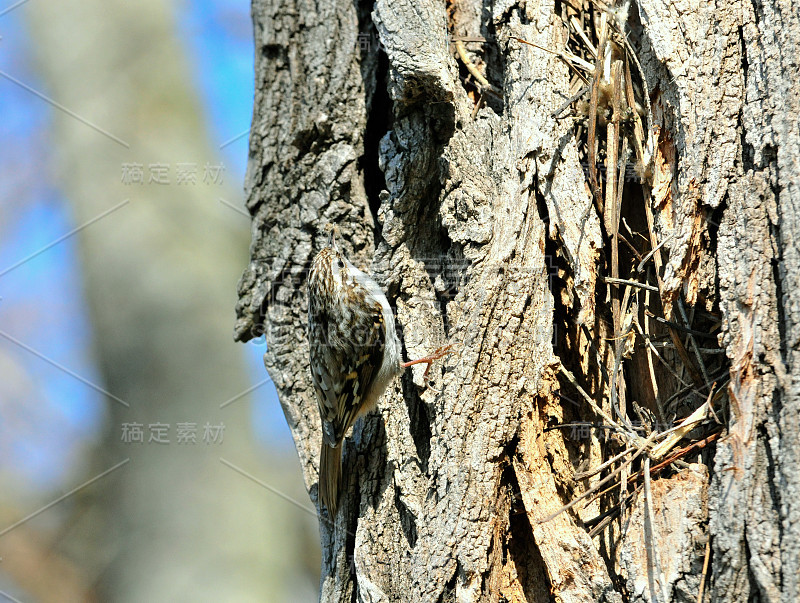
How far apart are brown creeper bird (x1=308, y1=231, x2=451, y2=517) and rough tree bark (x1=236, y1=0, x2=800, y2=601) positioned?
0.23ft

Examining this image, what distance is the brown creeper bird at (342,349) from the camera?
99.4 inches

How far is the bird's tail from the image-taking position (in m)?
2.47

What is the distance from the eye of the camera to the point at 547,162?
2.22m

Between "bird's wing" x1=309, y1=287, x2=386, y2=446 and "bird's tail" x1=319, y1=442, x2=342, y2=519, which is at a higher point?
"bird's wing" x1=309, y1=287, x2=386, y2=446

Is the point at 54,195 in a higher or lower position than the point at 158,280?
higher

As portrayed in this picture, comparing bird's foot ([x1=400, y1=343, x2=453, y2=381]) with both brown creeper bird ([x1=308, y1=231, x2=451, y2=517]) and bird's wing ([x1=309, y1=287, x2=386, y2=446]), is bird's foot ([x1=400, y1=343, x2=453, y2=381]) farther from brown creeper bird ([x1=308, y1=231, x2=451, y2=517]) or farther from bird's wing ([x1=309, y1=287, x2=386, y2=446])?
bird's wing ([x1=309, y1=287, x2=386, y2=446])

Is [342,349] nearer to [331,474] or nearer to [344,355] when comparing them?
[344,355]

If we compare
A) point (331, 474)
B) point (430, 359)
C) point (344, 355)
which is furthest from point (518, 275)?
point (344, 355)

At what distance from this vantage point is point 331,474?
2.48 m

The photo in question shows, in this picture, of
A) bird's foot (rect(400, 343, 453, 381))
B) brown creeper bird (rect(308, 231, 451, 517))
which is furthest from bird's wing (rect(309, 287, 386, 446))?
bird's foot (rect(400, 343, 453, 381))

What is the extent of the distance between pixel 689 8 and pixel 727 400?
111cm

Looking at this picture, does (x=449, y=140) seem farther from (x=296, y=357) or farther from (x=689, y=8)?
(x=296, y=357)

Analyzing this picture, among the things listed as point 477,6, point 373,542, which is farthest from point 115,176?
point 373,542

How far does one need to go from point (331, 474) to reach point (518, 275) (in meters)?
0.94
